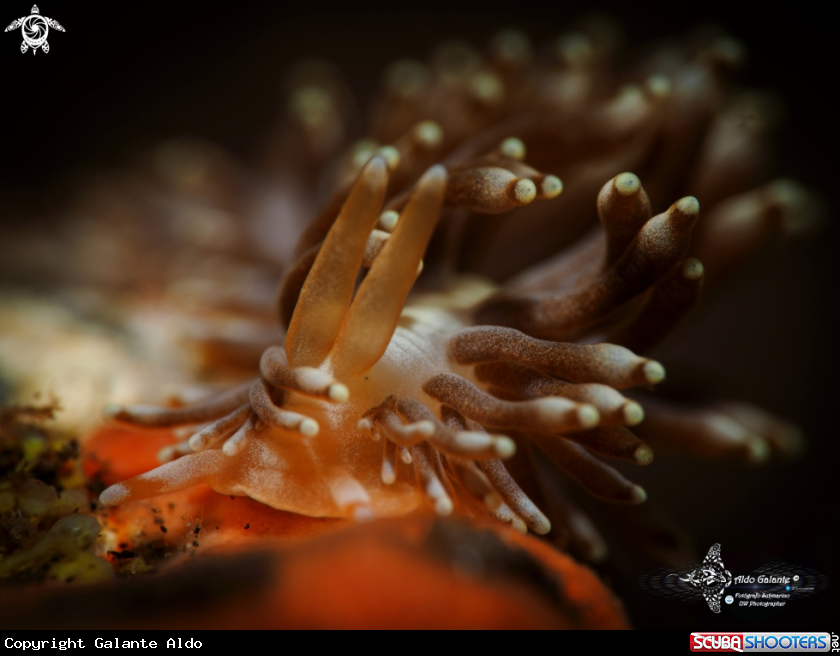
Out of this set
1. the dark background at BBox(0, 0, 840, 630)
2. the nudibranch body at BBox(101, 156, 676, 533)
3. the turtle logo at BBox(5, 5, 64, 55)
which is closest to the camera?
the nudibranch body at BBox(101, 156, 676, 533)

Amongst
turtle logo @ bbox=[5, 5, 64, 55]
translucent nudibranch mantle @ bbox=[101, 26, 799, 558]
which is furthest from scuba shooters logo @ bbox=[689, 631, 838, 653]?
turtle logo @ bbox=[5, 5, 64, 55]

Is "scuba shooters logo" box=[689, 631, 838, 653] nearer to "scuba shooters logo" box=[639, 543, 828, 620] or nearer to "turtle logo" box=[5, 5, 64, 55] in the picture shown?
"scuba shooters logo" box=[639, 543, 828, 620]

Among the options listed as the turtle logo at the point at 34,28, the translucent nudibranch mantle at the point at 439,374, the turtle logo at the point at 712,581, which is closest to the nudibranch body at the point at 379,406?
the translucent nudibranch mantle at the point at 439,374

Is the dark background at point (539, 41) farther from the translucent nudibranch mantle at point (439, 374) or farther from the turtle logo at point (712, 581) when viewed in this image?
the translucent nudibranch mantle at point (439, 374)

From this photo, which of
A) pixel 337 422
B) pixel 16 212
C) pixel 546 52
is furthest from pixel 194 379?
pixel 16 212

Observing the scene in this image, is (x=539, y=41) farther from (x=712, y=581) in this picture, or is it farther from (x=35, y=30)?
(x=712, y=581)

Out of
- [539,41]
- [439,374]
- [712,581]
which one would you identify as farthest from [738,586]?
[539,41]
